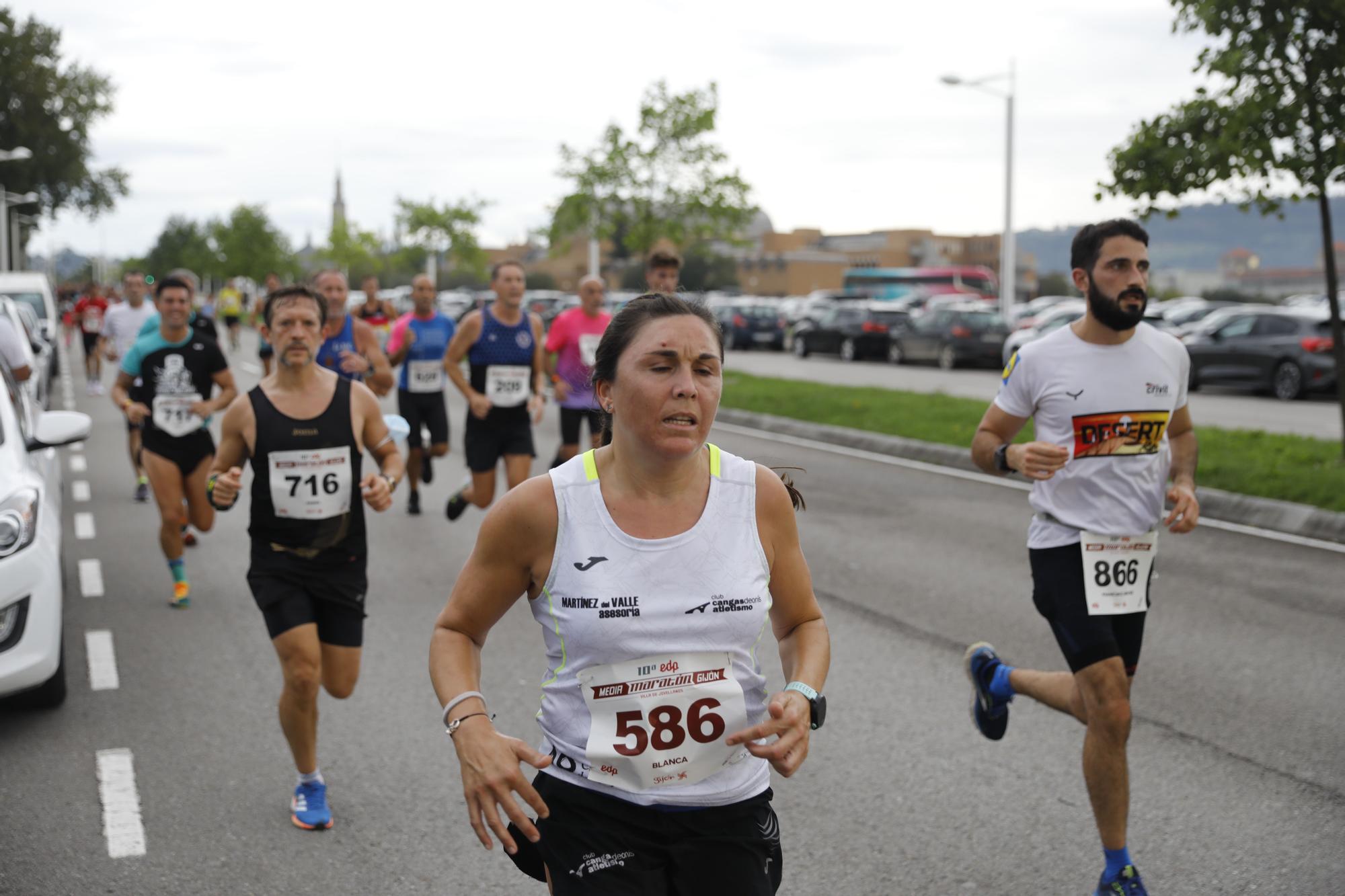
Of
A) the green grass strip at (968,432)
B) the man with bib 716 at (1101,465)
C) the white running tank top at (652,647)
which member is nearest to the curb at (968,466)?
the green grass strip at (968,432)

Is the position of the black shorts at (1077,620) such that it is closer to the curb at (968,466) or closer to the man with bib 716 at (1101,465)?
the man with bib 716 at (1101,465)

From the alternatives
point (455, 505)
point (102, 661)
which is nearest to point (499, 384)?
point (455, 505)

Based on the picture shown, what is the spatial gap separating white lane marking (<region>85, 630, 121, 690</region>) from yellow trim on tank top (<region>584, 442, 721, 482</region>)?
464 centimetres

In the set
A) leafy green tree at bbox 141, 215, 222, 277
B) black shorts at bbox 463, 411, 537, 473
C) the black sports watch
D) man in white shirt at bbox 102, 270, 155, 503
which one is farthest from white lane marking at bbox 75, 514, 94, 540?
leafy green tree at bbox 141, 215, 222, 277

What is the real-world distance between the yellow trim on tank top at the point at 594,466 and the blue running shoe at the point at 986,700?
9.17 feet

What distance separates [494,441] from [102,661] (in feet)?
10.9

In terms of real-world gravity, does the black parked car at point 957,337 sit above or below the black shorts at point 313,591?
above

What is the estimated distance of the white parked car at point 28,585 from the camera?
573cm

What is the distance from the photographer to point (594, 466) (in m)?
2.74

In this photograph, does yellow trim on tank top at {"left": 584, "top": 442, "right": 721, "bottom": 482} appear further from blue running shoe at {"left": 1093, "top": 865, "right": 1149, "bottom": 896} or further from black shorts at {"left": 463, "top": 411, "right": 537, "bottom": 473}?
black shorts at {"left": 463, "top": 411, "right": 537, "bottom": 473}

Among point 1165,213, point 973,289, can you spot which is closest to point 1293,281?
point 973,289

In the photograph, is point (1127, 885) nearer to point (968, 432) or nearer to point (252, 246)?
point (968, 432)

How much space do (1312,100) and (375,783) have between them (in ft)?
31.1

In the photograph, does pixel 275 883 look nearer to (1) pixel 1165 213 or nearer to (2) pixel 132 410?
(2) pixel 132 410
